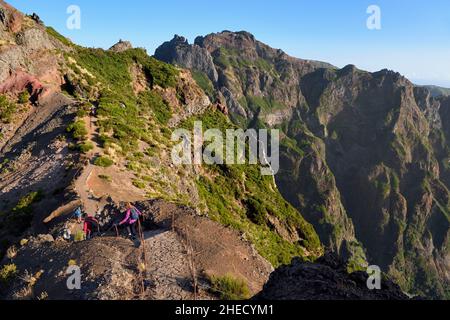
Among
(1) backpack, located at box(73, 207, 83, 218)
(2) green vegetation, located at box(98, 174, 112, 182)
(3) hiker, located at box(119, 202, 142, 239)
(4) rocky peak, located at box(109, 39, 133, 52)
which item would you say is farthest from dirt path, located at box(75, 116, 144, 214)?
(4) rocky peak, located at box(109, 39, 133, 52)

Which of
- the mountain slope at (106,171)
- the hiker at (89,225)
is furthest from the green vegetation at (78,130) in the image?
the hiker at (89,225)

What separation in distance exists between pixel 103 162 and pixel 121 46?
1997 inches

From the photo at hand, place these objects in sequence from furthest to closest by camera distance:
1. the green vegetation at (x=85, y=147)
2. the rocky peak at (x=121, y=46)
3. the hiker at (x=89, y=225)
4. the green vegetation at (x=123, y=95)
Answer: the rocky peak at (x=121, y=46) < the green vegetation at (x=123, y=95) < the green vegetation at (x=85, y=147) < the hiker at (x=89, y=225)

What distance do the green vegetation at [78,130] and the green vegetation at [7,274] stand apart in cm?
1978

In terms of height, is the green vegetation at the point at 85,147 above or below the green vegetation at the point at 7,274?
above

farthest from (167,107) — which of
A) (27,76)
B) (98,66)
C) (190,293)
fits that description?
(190,293)

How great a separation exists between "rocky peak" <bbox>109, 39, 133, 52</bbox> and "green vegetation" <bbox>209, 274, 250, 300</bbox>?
65.5 meters

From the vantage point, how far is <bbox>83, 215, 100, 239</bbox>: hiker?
69.6 ft

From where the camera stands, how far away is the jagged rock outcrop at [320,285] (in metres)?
13.8

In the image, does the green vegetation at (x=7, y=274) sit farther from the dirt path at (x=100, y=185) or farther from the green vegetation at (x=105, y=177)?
the green vegetation at (x=105, y=177)

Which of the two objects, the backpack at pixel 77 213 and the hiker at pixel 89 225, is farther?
the backpack at pixel 77 213

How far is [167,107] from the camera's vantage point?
66625mm

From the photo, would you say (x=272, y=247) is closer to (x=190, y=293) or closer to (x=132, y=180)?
(x=132, y=180)
